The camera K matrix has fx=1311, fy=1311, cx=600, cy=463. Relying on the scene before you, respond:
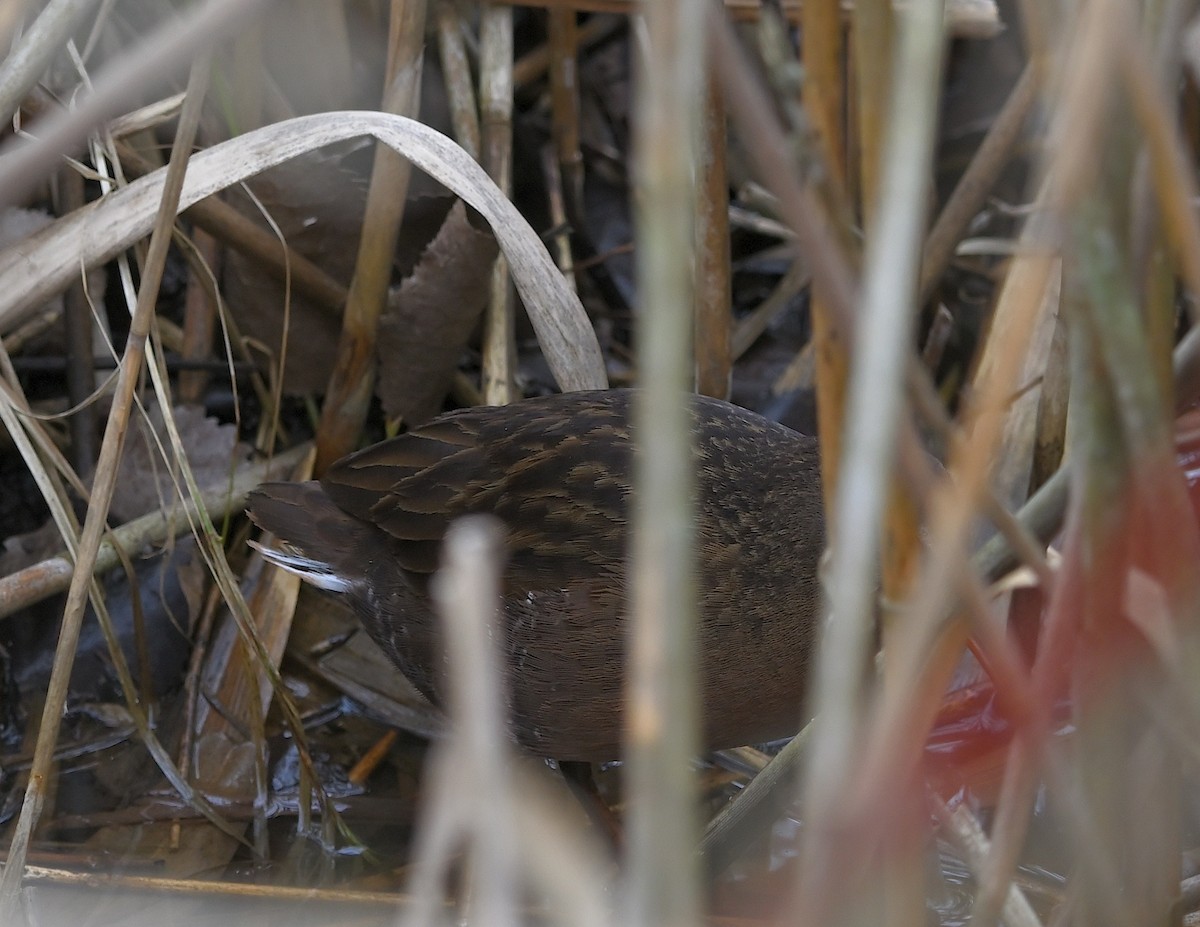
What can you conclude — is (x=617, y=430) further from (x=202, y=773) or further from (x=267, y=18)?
(x=267, y=18)

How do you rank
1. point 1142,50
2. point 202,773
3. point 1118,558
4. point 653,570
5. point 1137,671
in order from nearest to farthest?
point 653,570, point 1142,50, point 1118,558, point 1137,671, point 202,773

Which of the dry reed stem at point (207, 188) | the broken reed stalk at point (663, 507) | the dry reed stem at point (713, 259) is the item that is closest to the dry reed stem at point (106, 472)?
the dry reed stem at point (207, 188)

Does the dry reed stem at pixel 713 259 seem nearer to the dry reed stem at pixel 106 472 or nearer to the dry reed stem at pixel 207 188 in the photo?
the dry reed stem at pixel 207 188

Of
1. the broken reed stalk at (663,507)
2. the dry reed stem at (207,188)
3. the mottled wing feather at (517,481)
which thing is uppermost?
the dry reed stem at (207,188)

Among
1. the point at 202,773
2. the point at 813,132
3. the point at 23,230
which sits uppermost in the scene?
the point at 23,230

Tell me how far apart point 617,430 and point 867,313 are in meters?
1.36

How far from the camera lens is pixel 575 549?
202 cm

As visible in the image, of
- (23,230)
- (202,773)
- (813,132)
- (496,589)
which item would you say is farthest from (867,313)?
(23,230)

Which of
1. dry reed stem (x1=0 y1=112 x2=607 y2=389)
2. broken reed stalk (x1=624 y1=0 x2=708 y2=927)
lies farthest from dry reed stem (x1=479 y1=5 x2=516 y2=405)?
broken reed stalk (x1=624 y1=0 x2=708 y2=927)

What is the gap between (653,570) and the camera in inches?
30.5

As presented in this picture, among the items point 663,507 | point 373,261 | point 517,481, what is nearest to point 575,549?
point 517,481

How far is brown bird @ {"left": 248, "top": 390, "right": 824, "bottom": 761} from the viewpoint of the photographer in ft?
6.47

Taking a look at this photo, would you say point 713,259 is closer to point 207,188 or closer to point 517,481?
point 517,481

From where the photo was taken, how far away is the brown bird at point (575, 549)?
77.6 inches
